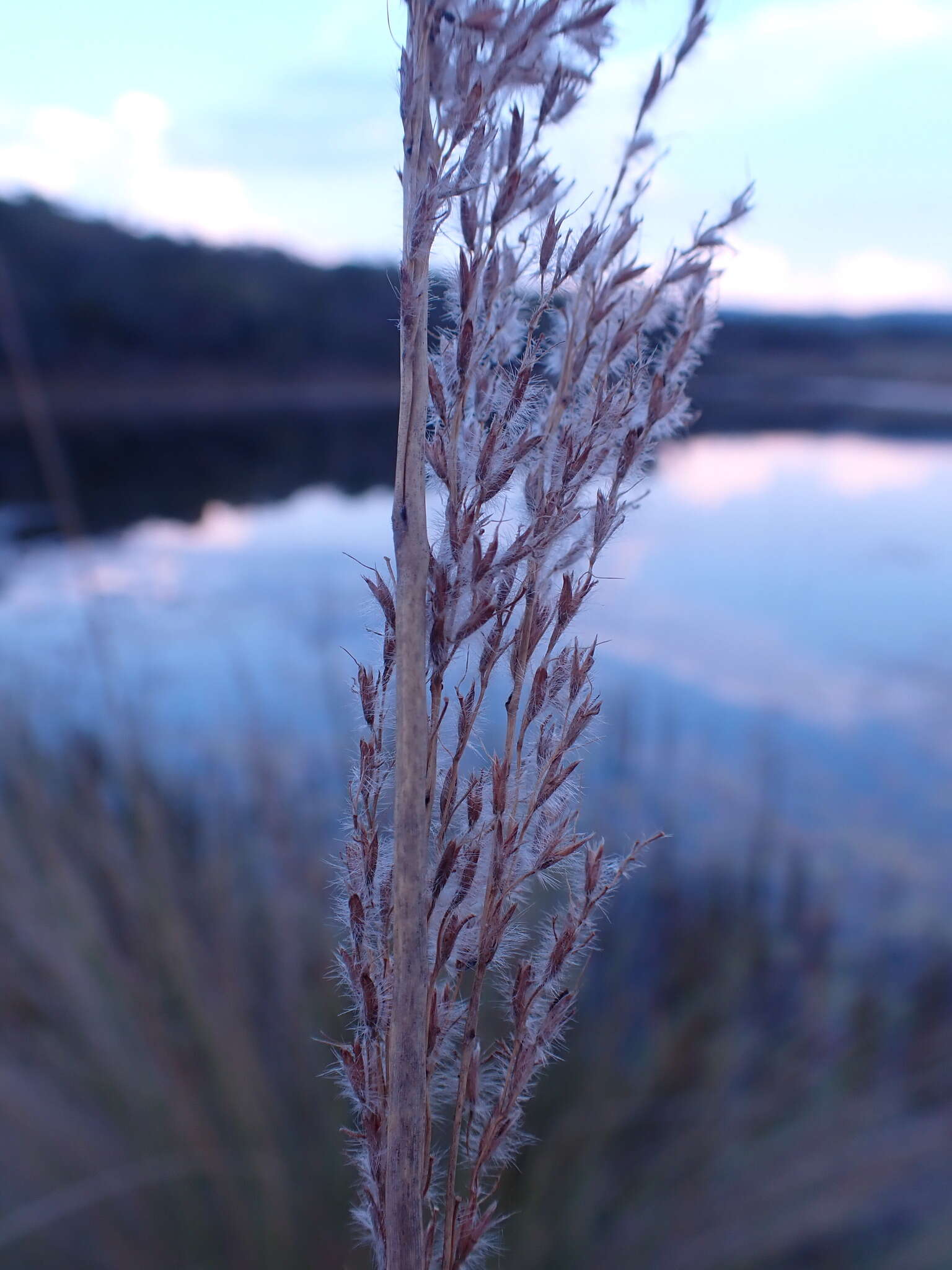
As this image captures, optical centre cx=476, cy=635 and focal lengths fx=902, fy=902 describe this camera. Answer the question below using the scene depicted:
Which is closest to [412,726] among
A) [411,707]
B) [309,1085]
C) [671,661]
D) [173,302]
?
[411,707]

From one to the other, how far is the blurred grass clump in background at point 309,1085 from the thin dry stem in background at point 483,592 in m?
1.57

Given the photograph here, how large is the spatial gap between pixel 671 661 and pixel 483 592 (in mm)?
5918

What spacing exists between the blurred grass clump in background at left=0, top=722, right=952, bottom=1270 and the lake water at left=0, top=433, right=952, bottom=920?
1.57 ft

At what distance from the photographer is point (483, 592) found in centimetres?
49

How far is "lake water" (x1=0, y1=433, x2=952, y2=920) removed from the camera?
373 centimetres

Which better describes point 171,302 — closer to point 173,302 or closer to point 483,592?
point 173,302

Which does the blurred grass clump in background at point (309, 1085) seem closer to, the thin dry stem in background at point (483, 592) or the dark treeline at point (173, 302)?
the thin dry stem in background at point (483, 592)

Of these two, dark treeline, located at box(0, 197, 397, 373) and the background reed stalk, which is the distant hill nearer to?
dark treeline, located at box(0, 197, 397, 373)

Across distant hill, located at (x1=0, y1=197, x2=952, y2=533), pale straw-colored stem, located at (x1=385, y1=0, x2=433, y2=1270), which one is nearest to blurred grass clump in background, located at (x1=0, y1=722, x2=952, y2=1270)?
pale straw-colored stem, located at (x1=385, y1=0, x2=433, y2=1270)

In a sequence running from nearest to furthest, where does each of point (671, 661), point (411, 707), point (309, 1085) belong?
point (411, 707) → point (309, 1085) → point (671, 661)

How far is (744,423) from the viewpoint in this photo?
2058 cm

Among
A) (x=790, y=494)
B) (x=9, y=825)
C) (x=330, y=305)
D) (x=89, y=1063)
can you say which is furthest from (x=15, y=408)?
(x=89, y=1063)

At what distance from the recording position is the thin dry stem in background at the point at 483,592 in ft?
1.55

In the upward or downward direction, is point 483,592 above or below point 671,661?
above
